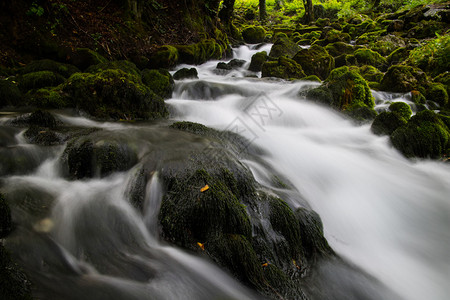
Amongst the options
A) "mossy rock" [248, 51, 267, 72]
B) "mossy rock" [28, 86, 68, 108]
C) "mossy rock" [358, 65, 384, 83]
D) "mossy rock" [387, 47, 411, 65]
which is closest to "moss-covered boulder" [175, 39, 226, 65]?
"mossy rock" [248, 51, 267, 72]

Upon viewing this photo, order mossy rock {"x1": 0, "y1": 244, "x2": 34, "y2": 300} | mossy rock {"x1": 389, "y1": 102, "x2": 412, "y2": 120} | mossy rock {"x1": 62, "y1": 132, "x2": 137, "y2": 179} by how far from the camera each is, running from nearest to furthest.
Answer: mossy rock {"x1": 0, "y1": 244, "x2": 34, "y2": 300}, mossy rock {"x1": 62, "y1": 132, "x2": 137, "y2": 179}, mossy rock {"x1": 389, "y1": 102, "x2": 412, "y2": 120}

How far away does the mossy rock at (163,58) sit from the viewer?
9.65 m

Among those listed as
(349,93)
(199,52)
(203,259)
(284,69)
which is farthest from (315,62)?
(203,259)

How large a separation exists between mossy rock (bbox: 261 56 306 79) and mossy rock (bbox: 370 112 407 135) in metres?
4.53

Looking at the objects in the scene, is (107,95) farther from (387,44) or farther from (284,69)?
(387,44)

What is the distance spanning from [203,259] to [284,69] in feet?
30.8

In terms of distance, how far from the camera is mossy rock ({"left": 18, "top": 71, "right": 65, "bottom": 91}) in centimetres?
590

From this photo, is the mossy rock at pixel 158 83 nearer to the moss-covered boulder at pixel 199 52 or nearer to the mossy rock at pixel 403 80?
the moss-covered boulder at pixel 199 52

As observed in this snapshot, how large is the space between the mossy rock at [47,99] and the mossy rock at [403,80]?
9900 millimetres

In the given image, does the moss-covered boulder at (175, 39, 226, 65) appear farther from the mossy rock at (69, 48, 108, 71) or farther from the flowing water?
the flowing water

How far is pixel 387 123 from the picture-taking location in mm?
6211

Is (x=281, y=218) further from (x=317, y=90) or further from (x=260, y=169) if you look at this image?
(x=317, y=90)

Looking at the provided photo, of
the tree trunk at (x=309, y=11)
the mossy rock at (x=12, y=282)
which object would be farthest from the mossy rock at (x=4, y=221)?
the tree trunk at (x=309, y=11)

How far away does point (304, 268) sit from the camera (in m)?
2.62
